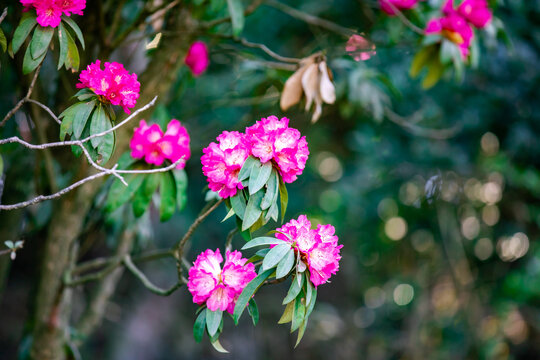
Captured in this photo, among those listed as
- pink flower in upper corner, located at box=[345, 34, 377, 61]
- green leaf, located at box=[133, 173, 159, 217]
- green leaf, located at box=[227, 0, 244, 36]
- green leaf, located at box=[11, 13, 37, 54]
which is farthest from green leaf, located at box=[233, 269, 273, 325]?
pink flower in upper corner, located at box=[345, 34, 377, 61]

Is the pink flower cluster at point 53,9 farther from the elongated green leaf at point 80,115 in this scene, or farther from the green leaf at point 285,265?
the green leaf at point 285,265

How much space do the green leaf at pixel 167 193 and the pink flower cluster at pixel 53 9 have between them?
47 centimetres

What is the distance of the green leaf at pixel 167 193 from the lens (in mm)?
1207

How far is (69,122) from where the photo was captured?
0.85 m

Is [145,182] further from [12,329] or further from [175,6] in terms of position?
[12,329]

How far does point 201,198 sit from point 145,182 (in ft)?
6.46

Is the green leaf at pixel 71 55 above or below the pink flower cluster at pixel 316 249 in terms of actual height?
above

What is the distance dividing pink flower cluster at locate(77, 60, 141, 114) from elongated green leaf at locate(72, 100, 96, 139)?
1.1 inches

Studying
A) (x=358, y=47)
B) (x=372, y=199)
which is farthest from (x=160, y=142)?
(x=372, y=199)

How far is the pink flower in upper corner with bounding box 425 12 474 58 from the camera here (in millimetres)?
1486

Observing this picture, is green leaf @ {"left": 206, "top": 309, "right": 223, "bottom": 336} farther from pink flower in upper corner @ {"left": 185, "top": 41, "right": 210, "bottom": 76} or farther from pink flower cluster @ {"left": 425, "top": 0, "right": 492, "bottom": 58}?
pink flower cluster @ {"left": 425, "top": 0, "right": 492, "bottom": 58}

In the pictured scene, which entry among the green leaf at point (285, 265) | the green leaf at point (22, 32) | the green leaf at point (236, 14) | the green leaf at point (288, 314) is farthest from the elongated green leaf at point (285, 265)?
the green leaf at point (236, 14)

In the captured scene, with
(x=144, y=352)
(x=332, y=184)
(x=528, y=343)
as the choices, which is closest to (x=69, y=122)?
(x=332, y=184)

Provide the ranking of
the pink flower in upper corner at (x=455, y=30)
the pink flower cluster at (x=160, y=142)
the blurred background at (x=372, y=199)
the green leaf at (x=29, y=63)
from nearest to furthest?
the green leaf at (x=29, y=63)
the pink flower cluster at (x=160, y=142)
the pink flower in upper corner at (x=455, y=30)
the blurred background at (x=372, y=199)
